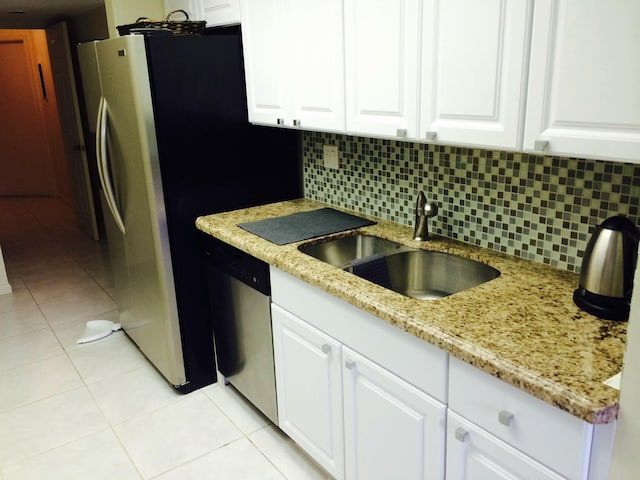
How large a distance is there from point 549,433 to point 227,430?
1.62 metres

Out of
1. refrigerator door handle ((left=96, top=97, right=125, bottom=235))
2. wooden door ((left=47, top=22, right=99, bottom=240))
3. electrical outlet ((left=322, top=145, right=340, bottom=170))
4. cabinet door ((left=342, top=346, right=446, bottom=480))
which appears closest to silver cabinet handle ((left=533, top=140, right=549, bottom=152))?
cabinet door ((left=342, top=346, right=446, bottom=480))

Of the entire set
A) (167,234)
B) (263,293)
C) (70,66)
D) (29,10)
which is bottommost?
(263,293)

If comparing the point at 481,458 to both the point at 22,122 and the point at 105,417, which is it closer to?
the point at 105,417

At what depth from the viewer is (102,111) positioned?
8.39 ft

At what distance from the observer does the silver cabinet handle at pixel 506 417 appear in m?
1.18

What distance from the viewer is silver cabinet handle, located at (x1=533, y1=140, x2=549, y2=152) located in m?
1.30

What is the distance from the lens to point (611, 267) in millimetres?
1280

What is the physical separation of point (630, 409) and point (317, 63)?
1502mm

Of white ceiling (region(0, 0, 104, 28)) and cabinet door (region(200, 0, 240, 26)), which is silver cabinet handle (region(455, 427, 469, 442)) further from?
white ceiling (region(0, 0, 104, 28))

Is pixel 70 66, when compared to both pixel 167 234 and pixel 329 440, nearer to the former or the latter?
pixel 167 234

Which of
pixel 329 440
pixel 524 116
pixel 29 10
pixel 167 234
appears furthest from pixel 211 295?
pixel 29 10

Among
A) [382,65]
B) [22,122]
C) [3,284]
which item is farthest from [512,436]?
[22,122]

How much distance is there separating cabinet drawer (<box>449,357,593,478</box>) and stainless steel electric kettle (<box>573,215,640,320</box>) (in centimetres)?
36

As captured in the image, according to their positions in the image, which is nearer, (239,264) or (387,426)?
(387,426)
